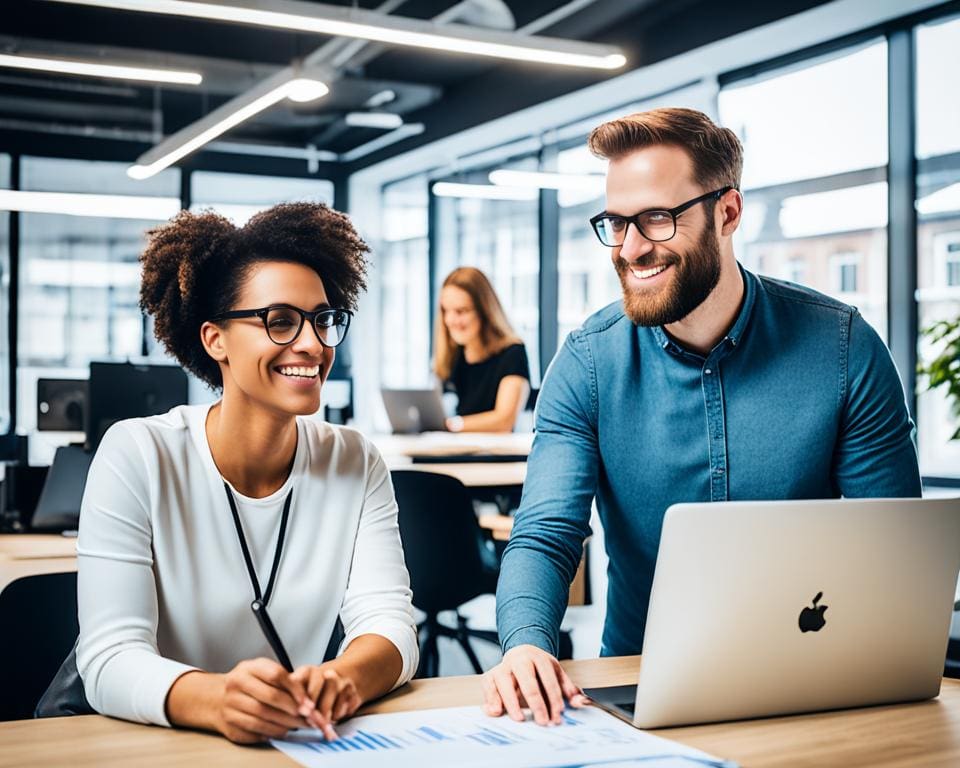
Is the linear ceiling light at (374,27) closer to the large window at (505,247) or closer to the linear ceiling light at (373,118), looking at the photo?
the large window at (505,247)

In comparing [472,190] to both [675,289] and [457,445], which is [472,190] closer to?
[457,445]

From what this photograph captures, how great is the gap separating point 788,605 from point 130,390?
284 centimetres

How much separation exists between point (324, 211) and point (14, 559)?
149 cm

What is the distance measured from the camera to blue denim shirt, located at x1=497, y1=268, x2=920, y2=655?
171 cm

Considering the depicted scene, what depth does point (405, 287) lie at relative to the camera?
9977mm

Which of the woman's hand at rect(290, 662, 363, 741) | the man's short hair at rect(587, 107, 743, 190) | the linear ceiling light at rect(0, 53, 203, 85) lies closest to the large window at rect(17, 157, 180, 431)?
the linear ceiling light at rect(0, 53, 203, 85)

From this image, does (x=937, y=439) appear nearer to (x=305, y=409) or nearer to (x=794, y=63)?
(x=794, y=63)

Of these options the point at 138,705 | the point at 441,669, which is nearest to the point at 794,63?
the point at 441,669

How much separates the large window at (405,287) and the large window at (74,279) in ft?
6.54

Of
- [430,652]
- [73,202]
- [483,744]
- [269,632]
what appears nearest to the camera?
[483,744]

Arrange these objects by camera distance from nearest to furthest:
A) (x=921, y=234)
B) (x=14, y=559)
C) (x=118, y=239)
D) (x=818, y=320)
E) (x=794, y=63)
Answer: (x=818, y=320) < (x=14, y=559) < (x=921, y=234) < (x=794, y=63) < (x=118, y=239)

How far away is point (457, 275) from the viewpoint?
5.37 m

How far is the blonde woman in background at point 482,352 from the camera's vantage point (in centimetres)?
533

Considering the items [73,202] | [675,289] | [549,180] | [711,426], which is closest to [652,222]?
[675,289]
